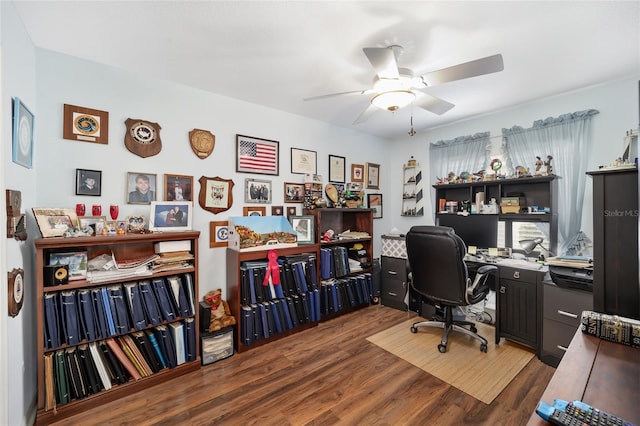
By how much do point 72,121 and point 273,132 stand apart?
171 cm

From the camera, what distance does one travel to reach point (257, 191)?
117 inches

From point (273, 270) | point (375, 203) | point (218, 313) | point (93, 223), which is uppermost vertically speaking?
point (375, 203)

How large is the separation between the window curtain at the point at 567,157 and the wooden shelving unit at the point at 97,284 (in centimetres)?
350

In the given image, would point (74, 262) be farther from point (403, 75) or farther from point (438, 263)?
point (438, 263)

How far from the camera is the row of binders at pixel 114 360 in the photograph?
1.69 m

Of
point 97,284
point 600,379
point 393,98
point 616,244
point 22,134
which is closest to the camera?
point 600,379

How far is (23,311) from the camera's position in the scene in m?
1.60

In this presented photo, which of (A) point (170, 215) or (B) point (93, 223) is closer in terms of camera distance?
(B) point (93, 223)

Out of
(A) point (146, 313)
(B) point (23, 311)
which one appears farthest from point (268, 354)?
(B) point (23, 311)

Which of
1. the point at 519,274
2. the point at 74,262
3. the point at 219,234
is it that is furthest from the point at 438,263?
the point at 74,262

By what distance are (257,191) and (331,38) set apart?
1.68m

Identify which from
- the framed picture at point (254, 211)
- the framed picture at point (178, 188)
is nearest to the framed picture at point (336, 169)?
the framed picture at point (254, 211)

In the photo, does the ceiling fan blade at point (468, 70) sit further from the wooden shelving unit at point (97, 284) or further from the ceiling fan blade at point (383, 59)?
→ the wooden shelving unit at point (97, 284)

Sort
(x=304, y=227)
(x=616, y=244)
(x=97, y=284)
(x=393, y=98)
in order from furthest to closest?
(x=304, y=227) < (x=393, y=98) < (x=97, y=284) < (x=616, y=244)
